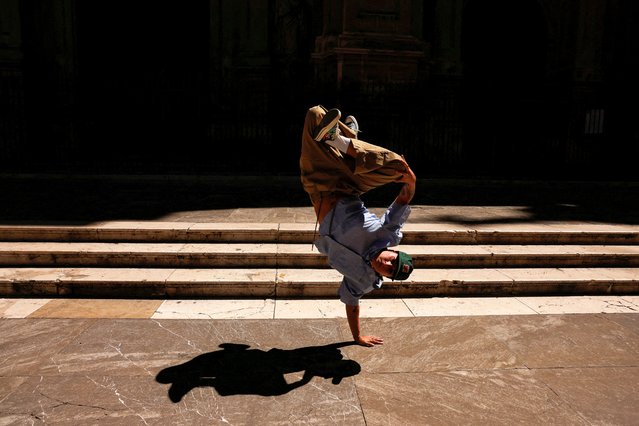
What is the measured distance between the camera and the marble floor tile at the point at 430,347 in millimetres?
3402

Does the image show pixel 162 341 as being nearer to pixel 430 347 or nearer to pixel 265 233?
pixel 430 347

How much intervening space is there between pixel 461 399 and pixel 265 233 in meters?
3.22

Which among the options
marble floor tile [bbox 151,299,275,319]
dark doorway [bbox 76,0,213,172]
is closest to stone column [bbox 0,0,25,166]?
dark doorway [bbox 76,0,213,172]

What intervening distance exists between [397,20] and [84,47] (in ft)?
30.5

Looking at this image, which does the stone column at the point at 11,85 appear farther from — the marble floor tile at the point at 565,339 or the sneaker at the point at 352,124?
the marble floor tile at the point at 565,339

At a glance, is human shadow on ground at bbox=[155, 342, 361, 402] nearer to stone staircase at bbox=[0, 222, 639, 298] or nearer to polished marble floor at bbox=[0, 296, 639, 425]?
polished marble floor at bbox=[0, 296, 639, 425]

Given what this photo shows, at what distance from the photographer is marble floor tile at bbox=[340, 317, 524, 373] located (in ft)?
11.2

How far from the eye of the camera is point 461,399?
2973 mm

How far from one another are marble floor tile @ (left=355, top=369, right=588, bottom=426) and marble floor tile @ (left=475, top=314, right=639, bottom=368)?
367mm

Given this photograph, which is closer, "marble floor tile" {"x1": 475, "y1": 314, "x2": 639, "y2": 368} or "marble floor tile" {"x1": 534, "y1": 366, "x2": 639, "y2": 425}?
"marble floor tile" {"x1": 534, "y1": 366, "x2": 639, "y2": 425}

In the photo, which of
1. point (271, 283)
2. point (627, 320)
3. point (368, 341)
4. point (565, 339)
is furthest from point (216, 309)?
point (627, 320)

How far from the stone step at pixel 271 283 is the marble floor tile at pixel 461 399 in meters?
1.61

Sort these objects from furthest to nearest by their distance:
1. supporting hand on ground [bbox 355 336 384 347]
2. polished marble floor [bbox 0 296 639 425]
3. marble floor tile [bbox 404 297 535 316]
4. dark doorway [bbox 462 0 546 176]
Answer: dark doorway [bbox 462 0 546 176] → marble floor tile [bbox 404 297 535 316] → supporting hand on ground [bbox 355 336 384 347] → polished marble floor [bbox 0 296 639 425]

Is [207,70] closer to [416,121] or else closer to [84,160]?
[84,160]
